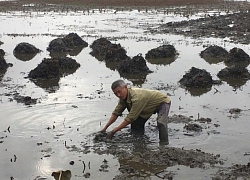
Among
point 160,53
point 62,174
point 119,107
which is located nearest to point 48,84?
point 119,107

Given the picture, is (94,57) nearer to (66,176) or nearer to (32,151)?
(32,151)

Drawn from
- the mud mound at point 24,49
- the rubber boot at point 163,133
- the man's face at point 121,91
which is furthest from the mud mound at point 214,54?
the man's face at point 121,91

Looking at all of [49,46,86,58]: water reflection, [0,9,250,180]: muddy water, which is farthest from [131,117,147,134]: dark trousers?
[49,46,86,58]: water reflection

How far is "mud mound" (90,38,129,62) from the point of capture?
18234 mm

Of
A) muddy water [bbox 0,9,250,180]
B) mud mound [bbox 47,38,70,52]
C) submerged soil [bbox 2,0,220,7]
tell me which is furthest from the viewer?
submerged soil [bbox 2,0,220,7]

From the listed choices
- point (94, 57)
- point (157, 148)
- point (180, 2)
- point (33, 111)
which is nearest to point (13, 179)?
point (157, 148)

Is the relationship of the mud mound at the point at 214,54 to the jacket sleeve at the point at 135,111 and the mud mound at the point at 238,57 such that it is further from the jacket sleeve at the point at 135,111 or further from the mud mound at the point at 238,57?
the jacket sleeve at the point at 135,111

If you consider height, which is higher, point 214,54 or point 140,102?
point 214,54

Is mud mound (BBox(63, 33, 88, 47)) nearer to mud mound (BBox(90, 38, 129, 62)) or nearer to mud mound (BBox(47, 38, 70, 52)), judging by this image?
mud mound (BBox(47, 38, 70, 52))

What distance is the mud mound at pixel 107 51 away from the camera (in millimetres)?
18234

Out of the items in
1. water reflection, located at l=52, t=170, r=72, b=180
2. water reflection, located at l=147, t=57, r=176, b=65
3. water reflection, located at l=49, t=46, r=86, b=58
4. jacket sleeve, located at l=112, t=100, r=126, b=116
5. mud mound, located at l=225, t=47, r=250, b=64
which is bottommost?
water reflection, located at l=52, t=170, r=72, b=180

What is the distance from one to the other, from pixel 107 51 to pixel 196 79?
651 centimetres

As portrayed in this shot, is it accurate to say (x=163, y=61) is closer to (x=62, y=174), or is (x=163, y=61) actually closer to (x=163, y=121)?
(x=163, y=121)

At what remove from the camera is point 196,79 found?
1352 centimetres
